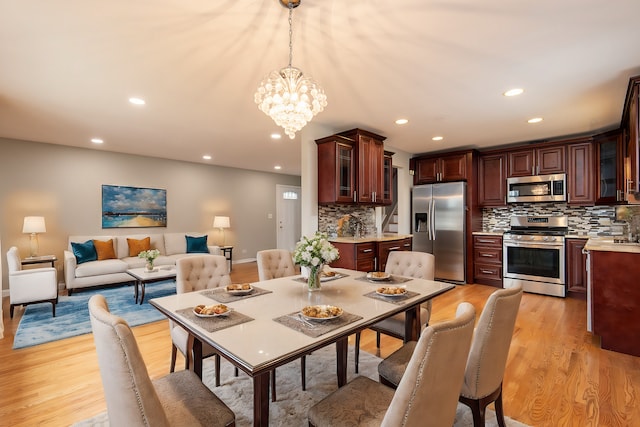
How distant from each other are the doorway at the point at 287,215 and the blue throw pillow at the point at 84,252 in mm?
4290

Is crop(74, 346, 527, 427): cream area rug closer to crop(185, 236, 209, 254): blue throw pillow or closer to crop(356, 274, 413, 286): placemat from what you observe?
crop(356, 274, 413, 286): placemat

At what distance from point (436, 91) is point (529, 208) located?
138 inches

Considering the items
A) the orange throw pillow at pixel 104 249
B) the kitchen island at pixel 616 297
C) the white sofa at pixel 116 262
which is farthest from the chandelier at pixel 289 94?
the orange throw pillow at pixel 104 249

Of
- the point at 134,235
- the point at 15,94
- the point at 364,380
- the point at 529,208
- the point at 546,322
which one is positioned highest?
the point at 15,94

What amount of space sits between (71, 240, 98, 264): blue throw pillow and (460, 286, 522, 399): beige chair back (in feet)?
18.9

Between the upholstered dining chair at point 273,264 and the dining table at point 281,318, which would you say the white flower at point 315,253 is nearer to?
the dining table at point 281,318

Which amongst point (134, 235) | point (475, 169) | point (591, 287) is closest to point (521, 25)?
point (591, 287)

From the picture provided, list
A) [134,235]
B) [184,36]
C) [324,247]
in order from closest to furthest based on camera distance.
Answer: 1. [324,247]
2. [184,36]
3. [134,235]

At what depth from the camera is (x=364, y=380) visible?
1446mm

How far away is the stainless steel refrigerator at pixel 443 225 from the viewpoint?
17.3ft

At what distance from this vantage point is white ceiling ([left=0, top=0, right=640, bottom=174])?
6.00 feet

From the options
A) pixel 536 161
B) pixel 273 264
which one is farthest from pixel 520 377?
pixel 536 161

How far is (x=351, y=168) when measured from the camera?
13.6 feet

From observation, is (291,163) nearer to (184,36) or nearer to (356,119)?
(356,119)
